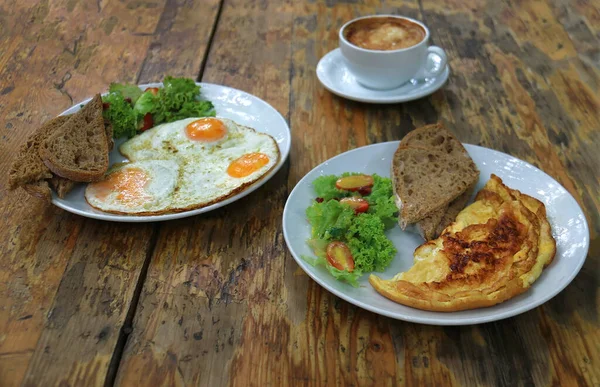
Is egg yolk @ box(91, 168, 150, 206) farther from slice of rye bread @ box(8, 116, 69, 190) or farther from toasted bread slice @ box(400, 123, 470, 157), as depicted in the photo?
toasted bread slice @ box(400, 123, 470, 157)

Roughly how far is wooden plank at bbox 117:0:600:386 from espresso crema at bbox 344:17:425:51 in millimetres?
298

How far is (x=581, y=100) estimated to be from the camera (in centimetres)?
292

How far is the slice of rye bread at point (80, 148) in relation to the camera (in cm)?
213

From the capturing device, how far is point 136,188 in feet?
7.02

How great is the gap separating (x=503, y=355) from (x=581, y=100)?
180 centimetres

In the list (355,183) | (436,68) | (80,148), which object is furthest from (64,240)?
(436,68)

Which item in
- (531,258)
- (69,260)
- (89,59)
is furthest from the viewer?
(89,59)

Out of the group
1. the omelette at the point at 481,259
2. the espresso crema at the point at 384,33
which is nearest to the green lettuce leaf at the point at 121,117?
the espresso crema at the point at 384,33

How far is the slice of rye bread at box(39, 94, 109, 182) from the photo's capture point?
6.97ft

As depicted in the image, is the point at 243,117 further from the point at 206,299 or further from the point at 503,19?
the point at 503,19

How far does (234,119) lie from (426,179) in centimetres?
97

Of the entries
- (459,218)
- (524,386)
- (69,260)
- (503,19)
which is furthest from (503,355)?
(503,19)

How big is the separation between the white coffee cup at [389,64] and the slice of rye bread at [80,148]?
47.7 inches

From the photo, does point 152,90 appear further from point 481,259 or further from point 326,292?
point 481,259
